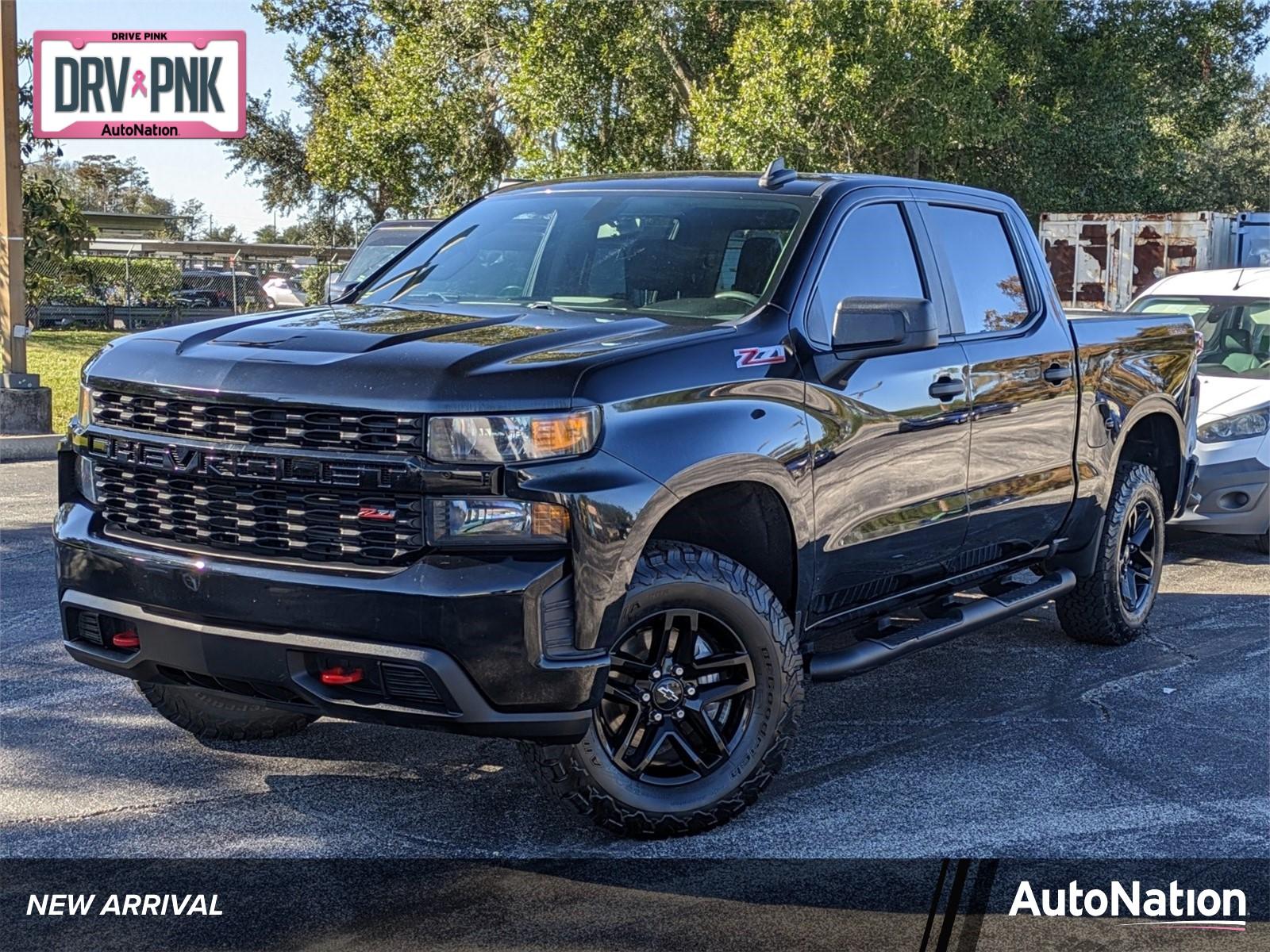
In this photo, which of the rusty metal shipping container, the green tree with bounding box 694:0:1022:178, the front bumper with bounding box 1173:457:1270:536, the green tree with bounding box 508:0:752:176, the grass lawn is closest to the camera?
the front bumper with bounding box 1173:457:1270:536

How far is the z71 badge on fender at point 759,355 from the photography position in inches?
181

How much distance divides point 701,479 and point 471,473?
73 cm

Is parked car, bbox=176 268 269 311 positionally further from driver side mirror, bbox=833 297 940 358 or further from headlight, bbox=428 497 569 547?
headlight, bbox=428 497 569 547

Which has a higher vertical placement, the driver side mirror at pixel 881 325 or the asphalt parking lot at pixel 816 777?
the driver side mirror at pixel 881 325

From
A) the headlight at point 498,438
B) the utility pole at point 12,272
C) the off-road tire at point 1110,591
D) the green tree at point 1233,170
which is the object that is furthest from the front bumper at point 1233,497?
the green tree at point 1233,170

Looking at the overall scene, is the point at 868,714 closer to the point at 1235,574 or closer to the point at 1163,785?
the point at 1163,785

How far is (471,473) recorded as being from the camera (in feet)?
12.9

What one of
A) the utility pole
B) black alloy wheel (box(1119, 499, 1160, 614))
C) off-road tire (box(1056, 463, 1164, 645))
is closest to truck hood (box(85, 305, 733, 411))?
off-road tire (box(1056, 463, 1164, 645))

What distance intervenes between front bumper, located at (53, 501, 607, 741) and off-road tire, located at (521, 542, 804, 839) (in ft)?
0.72

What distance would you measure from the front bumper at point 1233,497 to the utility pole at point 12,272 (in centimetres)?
985

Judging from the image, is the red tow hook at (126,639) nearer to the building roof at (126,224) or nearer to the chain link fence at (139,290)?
the chain link fence at (139,290)

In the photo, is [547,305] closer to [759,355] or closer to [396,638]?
[759,355]

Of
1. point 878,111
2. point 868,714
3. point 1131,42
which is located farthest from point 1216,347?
point 1131,42

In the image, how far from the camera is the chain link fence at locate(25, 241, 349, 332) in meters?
34.3
